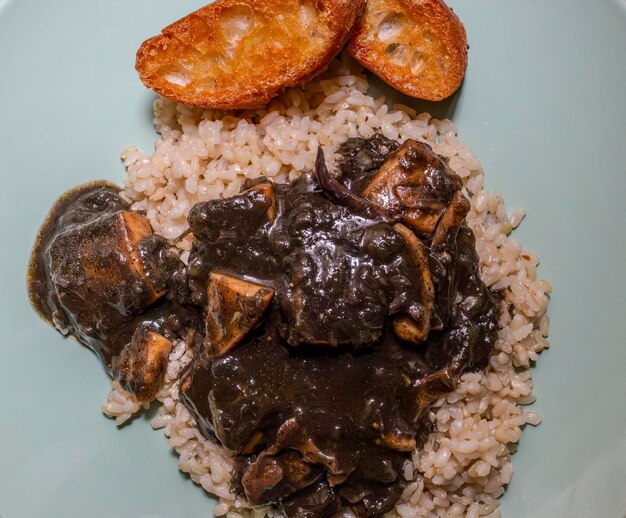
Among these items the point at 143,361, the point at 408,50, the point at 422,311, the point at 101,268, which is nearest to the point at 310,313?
the point at 422,311

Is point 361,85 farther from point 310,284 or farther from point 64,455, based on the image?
point 64,455

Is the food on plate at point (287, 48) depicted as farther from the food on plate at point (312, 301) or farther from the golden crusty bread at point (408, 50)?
the food on plate at point (312, 301)

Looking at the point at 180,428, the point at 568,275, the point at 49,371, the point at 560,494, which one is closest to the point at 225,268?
the point at 180,428

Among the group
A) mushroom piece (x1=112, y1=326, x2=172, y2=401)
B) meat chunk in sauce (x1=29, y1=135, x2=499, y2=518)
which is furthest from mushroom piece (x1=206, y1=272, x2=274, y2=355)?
mushroom piece (x1=112, y1=326, x2=172, y2=401)

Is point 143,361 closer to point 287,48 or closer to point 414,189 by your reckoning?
point 414,189

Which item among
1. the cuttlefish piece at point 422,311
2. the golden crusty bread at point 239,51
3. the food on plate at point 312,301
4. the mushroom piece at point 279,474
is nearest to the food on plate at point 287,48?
the golden crusty bread at point 239,51

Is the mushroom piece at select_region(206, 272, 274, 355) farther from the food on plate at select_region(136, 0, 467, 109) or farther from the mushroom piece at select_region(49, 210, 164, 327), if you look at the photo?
the food on plate at select_region(136, 0, 467, 109)
